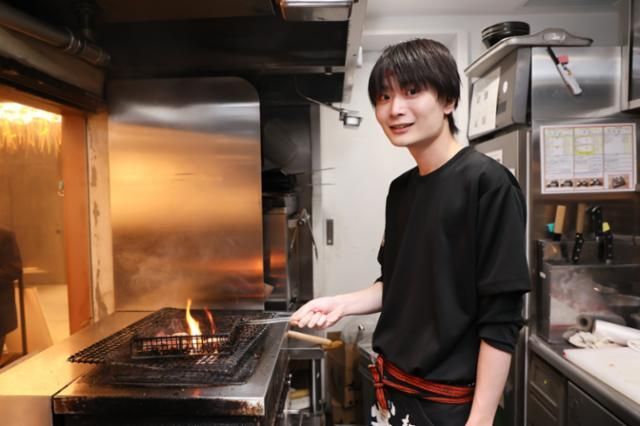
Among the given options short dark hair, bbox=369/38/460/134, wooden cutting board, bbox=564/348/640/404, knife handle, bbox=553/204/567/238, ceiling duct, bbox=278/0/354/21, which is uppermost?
ceiling duct, bbox=278/0/354/21

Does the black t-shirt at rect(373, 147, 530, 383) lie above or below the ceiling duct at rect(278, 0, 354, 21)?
below

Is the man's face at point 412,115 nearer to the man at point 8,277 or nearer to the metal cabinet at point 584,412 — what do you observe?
the metal cabinet at point 584,412

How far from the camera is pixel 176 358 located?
1.11 m

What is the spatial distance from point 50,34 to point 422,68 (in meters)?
1.03

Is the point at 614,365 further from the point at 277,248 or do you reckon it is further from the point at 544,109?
the point at 277,248

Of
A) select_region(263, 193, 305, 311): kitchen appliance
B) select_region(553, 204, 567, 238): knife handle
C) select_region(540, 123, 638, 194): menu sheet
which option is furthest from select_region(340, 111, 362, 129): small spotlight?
select_region(553, 204, 567, 238): knife handle

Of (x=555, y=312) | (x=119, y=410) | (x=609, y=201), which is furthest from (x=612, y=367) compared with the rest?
(x=119, y=410)

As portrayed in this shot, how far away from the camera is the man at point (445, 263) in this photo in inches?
35.2

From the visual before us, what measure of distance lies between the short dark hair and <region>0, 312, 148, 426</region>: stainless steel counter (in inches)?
43.0

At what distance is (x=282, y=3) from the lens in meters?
1.04

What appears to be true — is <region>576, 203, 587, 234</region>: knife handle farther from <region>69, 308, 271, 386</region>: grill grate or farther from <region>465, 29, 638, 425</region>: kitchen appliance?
<region>69, 308, 271, 386</region>: grill grate

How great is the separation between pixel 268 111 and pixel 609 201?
175 cm

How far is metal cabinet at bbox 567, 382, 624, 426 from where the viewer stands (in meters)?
1.33

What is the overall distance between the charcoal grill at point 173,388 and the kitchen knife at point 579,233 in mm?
1451
